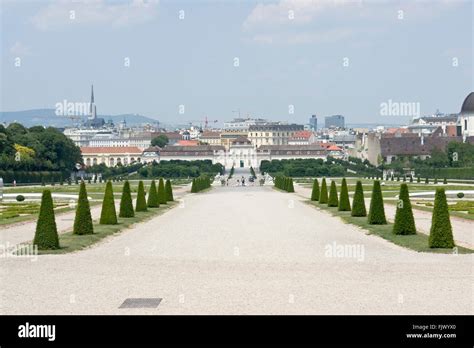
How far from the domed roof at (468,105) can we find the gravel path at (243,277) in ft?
356

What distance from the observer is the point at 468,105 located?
407ft

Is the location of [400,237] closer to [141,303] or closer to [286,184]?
Result: [141,303]

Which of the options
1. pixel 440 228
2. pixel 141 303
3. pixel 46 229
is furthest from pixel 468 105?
pixel 141 303

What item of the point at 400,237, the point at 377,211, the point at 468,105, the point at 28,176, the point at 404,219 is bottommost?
the point at 28,176

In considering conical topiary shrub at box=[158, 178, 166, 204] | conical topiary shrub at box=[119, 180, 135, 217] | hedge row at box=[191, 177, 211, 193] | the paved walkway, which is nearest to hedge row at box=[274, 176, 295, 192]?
hedge row at box=[191, 177, 211, 193]

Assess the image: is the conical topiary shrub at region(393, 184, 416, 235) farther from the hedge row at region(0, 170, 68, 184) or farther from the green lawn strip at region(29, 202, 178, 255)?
the hedge row at region(0, 170, 68, 184)

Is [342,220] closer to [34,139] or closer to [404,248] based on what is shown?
[404,248]

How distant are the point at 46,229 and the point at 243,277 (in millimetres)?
5013

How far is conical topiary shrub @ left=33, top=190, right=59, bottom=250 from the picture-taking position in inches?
600
